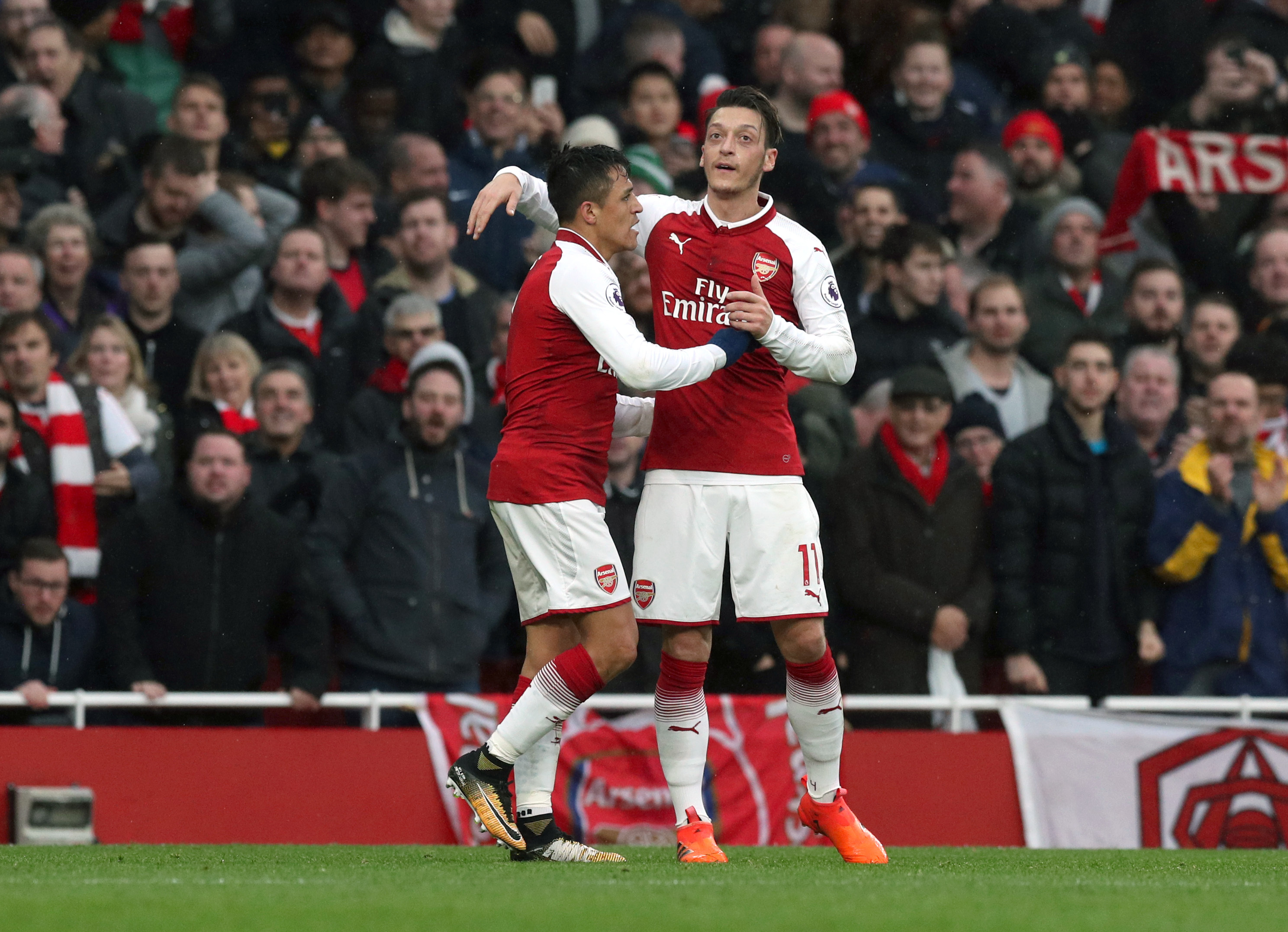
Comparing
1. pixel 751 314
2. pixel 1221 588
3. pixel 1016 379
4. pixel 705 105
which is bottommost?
pixel 1221 588

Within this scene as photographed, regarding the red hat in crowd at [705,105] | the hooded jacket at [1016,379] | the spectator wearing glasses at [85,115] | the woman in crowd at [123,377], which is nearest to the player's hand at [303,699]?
the woman in crowd at [123,377]

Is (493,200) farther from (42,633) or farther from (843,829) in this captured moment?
(42,633)

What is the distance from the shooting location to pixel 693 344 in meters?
7.14

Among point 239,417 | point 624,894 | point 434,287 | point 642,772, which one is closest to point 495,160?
point 434,287

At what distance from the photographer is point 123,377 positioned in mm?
10141

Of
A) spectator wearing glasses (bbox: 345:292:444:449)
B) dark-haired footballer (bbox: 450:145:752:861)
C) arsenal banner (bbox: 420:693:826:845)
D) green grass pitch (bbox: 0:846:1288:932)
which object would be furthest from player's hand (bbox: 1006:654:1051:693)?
dark-haired footballer (bbox: 450:145:752:861)

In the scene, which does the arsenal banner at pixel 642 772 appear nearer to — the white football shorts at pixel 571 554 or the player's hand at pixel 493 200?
the white football shorts at pixel 571 554

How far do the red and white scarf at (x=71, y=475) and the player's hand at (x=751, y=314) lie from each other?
13.6 feet

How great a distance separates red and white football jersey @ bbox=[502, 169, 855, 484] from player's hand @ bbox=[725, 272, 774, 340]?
0.65 feet

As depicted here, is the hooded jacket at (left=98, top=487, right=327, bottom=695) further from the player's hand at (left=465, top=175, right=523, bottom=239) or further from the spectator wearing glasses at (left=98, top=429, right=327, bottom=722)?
the player's hand at (left=465, top=175, right=523, bottom=239)

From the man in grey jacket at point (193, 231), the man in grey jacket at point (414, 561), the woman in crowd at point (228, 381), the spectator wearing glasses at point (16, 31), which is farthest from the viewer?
the spectator wearing glasses at point (16, 31)

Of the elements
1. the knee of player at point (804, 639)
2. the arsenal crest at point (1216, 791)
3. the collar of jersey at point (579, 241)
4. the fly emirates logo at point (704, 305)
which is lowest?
the arsenal crest at point (1216, 791)

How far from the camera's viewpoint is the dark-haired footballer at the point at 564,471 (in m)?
6.78

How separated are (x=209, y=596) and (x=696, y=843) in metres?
3.48
